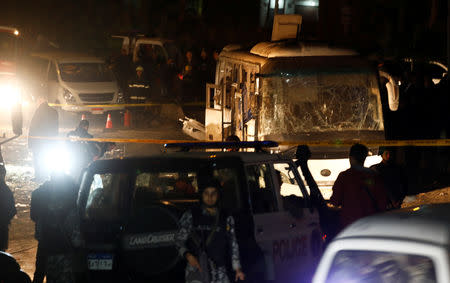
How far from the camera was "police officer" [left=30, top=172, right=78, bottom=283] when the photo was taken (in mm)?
7371

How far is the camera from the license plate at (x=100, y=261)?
659cm

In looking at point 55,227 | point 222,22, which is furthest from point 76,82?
point 55,227

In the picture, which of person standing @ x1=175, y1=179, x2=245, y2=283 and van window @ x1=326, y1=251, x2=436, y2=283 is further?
person standing @ x1=175, y1=179, x2=245, y2=283

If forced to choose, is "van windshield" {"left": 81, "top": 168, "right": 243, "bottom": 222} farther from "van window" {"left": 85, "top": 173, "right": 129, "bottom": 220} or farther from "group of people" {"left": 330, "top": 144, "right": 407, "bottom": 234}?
"group of people" {"left": 330, "top": 144, "right": 407, "bottom": 234}

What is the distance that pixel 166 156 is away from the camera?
729 centimetres

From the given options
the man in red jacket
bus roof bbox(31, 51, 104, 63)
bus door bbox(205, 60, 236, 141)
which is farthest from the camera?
bus roof bbox(31, 51, 104, 63)

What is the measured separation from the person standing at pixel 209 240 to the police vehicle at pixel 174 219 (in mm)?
242

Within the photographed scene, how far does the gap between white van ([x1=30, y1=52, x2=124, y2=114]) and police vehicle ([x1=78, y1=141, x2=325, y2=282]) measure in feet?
62.0

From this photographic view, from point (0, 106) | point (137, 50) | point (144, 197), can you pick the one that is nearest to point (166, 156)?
point (144, 197)

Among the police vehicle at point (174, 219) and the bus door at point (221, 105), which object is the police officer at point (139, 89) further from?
the police vehicle at point (174, 219)

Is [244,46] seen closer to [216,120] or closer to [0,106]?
[216,120]

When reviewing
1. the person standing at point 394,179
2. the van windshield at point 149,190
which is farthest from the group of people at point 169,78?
the van windshield at point 149,190

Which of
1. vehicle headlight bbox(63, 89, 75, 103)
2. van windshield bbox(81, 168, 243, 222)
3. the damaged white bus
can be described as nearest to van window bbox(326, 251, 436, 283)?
van windshield bbox(81, 168, 243, 222)

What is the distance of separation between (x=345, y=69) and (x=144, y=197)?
758 centimetres
